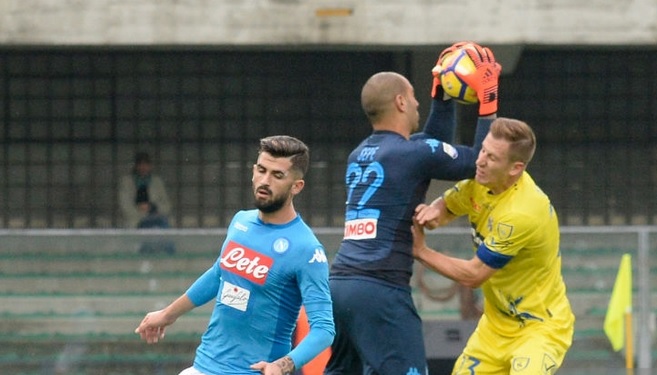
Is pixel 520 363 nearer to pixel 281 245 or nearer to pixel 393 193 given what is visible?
pixel 393 193

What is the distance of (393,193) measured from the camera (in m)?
6.55

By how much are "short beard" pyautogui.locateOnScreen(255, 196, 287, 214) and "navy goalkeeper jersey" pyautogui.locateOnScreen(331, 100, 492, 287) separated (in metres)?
0.88

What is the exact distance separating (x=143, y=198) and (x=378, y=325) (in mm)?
9685

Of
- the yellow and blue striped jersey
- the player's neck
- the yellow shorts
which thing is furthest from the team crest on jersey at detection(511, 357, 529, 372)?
the player's neck

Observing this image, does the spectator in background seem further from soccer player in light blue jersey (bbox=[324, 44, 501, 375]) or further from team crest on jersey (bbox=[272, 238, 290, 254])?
team crest on jersey (bbox=[272, 238, 290, 254])

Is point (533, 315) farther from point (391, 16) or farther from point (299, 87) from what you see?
point (299, 87)

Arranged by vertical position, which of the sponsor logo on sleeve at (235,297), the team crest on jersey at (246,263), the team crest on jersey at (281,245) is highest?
the team crest on jersey at (281,245)

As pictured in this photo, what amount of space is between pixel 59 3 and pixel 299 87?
135 inches

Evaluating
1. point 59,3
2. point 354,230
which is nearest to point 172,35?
point 59,3

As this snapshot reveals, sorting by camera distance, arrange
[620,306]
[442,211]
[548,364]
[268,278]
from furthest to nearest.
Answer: [620,306] → [442,211] → [548,364] → [268,278]

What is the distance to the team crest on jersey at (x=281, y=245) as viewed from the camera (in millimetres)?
5746

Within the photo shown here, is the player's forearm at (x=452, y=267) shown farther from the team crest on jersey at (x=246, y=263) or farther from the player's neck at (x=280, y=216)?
the team crest on jersey at (x=246, y=263)

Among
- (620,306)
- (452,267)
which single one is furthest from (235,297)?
(620,306)

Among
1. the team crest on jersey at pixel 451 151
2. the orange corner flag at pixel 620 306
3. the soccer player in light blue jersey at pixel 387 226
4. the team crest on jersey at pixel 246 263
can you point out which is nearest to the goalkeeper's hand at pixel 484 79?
the soccer player in light blue jersey at pixel 387 226
